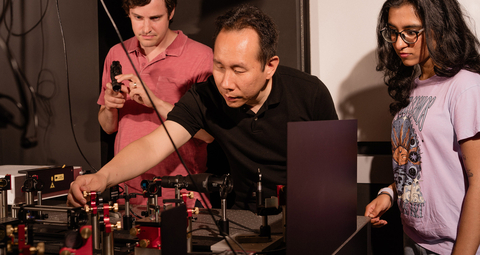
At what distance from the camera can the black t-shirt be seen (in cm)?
151

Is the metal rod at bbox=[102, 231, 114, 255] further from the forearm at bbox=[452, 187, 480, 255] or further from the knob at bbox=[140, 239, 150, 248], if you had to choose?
the forearm at bbox=[452, 187, 480, 255]

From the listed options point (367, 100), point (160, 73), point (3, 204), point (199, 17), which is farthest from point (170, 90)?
point (367, 100)

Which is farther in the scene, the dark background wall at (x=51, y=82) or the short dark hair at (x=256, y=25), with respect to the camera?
the dark background wall at (x=51, y=82)

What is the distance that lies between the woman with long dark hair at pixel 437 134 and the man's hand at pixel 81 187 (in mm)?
984

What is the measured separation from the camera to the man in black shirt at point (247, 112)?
128cm

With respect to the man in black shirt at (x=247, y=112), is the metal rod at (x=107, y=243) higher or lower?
lower

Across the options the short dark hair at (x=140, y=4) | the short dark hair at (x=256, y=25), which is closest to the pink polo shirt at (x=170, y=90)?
the short dark hair at (x=140, y=4)

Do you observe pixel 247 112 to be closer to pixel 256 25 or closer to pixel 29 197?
pixel 256 25

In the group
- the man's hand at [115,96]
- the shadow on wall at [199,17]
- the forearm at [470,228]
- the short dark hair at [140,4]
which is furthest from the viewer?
the shadow on wall at [199,17]

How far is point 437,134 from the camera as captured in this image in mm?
1308

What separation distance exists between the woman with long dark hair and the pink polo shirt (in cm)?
92

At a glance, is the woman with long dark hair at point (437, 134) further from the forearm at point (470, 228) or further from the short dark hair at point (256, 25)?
the short dark hair at point (256, 25)

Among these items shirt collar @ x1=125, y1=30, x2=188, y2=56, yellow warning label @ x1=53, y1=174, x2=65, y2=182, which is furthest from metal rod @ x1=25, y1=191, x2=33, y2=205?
shirt collar @ x1=125, y1=30, x2=188, y2=56

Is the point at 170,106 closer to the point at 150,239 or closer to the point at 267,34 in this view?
the point at 267,34
